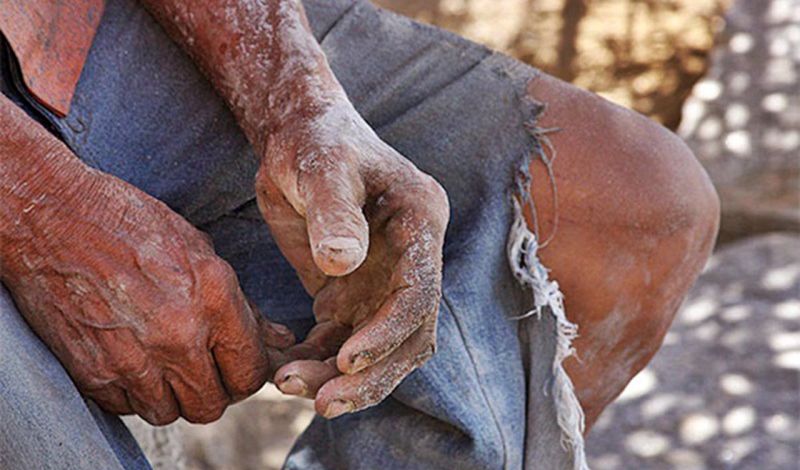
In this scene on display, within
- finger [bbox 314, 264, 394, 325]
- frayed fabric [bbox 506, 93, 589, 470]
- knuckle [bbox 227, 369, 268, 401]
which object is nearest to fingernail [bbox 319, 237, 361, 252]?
finger [bbox 314, 264, 394, 325]

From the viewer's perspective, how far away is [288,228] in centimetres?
115

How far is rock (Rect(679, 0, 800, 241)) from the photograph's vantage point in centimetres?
315

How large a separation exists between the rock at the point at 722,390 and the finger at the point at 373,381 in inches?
51.1

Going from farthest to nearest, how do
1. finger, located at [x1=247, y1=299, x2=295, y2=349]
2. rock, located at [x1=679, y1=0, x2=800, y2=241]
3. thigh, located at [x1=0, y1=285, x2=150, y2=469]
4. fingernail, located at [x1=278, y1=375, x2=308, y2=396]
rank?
1. rock, located at [x1=679, y1=0, x2=800, y2=241]
2. finger, located at [x1=247, y1=299, x2=295, y2=349]
3. fingernail, located at [x1=278, y1=375, x2=308, y2=396]
4. thigh, located at [x1=0, y1=285, x2=150, y2=469]

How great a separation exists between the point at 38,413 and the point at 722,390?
66.4 inches

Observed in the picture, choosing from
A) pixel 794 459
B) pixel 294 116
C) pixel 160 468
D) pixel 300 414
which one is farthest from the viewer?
pixel 300 414

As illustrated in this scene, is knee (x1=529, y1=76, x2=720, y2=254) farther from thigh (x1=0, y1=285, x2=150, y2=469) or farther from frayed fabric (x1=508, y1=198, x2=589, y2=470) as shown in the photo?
thigh (x1=0, y1=285, x2=150, y2=469)

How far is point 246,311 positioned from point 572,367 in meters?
0.43

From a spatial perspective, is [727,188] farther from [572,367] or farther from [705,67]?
[572,367]

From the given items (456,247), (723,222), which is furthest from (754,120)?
(456,247)

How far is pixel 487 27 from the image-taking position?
11.3ft

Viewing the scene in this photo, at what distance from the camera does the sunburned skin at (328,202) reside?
3.35 ft

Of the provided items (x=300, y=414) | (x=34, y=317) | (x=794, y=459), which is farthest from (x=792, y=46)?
(x=34, y=317)

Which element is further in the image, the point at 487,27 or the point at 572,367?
the point at 487,27
